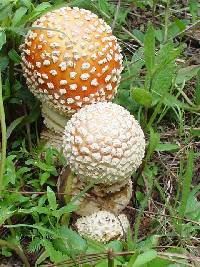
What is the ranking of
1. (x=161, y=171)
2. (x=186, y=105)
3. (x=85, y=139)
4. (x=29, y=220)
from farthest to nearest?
(x=186, y=105)
(x=161, y=171)
(x=29, y=220)
(x=85, y=139)

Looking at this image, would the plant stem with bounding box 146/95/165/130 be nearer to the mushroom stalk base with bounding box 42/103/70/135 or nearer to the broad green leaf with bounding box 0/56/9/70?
the mushroom stalk base with bounding box 42/103/70/135

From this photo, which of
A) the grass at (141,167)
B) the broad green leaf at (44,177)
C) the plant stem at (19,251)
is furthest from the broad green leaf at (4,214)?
the broad green leaf at (44,177)

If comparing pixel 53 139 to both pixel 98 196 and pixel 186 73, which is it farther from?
pixel 186 73

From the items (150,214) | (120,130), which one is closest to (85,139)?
(120,130)

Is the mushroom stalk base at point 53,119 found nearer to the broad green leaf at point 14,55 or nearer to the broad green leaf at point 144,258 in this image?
the broad green leaf at point 14,55

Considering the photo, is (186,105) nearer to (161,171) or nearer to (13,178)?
(161,171)

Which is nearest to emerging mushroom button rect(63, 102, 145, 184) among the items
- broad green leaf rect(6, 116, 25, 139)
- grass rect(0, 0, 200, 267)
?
grass rect(0, 0, 200, 267)

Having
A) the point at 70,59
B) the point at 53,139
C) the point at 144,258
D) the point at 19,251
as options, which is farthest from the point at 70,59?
the point at 144,258
